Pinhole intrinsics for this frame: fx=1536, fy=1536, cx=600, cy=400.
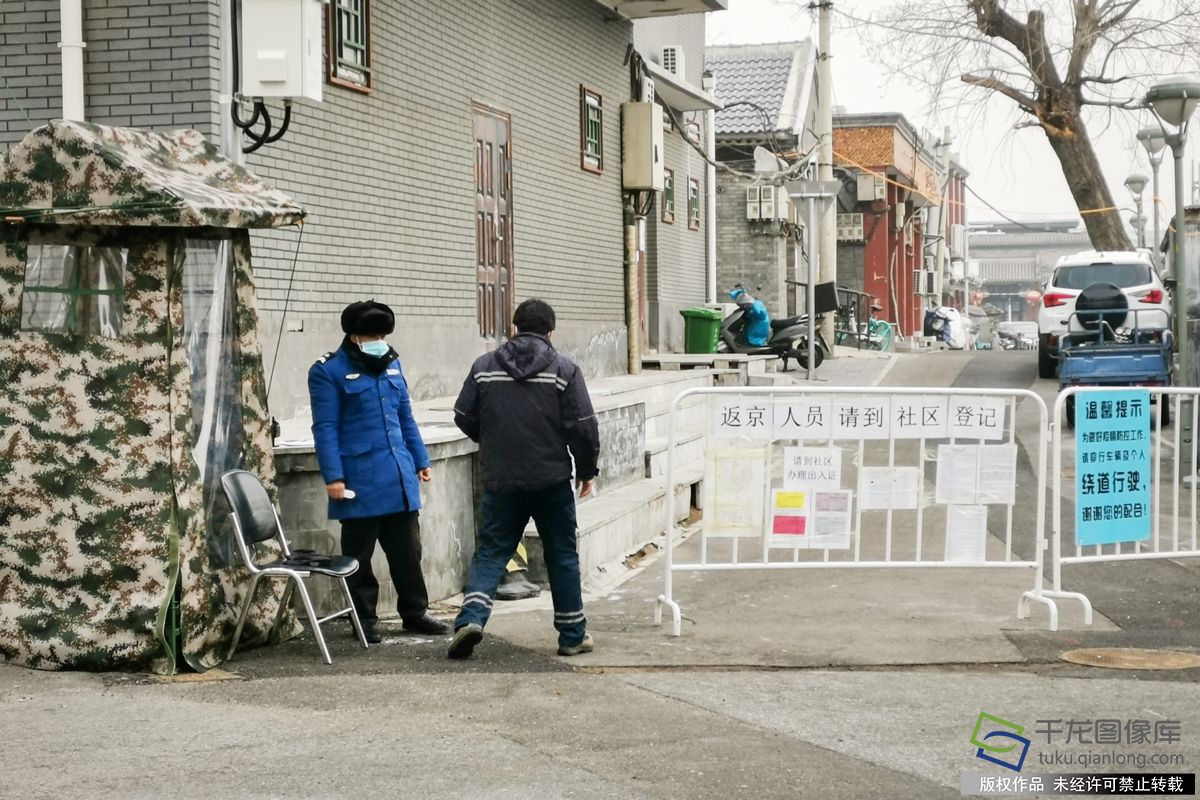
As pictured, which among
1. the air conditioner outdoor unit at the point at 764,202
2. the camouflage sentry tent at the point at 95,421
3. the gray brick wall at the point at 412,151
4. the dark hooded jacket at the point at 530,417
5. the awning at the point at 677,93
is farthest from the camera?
the air conditioner outdoor unit at the point at 764,202

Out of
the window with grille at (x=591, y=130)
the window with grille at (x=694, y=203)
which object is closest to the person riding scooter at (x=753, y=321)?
the window with grille at (x=694, y=203)

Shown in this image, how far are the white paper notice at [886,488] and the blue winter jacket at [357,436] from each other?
256 centimetres

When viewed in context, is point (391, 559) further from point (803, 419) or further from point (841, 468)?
point (841, 468)

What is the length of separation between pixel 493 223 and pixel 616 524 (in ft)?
16.7

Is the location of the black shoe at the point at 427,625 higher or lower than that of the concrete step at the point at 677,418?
lower

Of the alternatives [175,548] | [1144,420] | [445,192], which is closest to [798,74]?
[445,192]

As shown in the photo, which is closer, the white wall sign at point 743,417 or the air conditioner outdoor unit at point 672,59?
the white wall sign at point 743,417

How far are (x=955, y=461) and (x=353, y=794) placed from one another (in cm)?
458

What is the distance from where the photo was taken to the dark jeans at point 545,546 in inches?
300

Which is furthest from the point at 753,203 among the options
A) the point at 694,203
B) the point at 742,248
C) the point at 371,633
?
the point at 371,633

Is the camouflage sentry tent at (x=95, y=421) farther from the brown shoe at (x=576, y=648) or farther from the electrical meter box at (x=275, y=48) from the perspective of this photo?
the brown shoe at (x=576, y=648)

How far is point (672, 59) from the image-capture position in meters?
25.2

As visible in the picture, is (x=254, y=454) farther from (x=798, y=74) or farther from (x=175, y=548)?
(x=798, y=74)

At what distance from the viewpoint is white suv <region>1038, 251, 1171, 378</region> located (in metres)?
21.9
